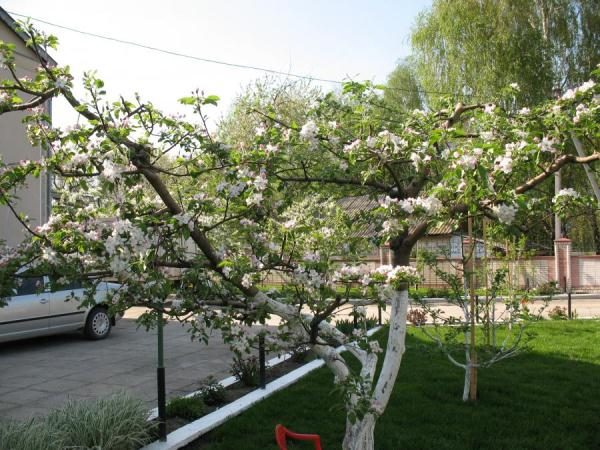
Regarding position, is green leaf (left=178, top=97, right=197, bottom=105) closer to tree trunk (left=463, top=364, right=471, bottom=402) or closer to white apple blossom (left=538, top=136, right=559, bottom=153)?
white apple blossom (left=538, top=136, right=559, bottom=153)

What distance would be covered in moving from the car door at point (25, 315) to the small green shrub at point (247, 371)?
4.23m

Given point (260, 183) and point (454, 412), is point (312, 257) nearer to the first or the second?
point (260, 183)

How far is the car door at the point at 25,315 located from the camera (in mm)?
9688

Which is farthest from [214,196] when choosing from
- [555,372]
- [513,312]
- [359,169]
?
[555,372]

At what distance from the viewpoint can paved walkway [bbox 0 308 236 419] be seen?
7286mm

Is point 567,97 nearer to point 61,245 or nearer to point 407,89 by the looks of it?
point 61,245

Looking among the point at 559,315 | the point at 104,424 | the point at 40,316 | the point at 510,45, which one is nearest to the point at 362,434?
the point at 104,424

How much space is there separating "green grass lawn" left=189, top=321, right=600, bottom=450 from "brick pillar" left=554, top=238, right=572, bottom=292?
47.4 ft

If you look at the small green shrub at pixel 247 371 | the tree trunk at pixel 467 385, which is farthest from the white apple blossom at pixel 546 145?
the small green shrub at pixel 247 371

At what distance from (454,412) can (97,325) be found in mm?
7836

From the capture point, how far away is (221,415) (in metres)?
5.89

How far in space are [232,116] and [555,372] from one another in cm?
2414

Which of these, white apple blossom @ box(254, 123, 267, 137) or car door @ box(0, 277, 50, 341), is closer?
white apple blossom @ box(254, 123, 267, 137)

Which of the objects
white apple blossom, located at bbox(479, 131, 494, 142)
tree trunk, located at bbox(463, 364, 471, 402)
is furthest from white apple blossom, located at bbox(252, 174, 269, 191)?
tree trunk, located at bbox(463, 364, 471, 402)
